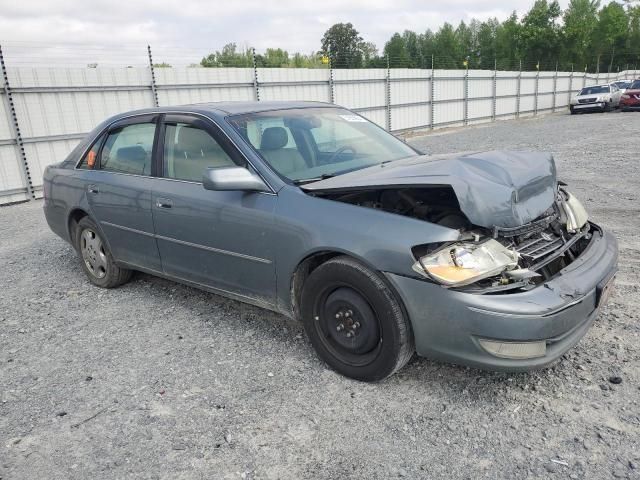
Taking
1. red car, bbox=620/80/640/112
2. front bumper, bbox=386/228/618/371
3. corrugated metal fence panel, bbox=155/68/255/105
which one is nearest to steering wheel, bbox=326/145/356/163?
front bumper, bbox=386/228/618/371

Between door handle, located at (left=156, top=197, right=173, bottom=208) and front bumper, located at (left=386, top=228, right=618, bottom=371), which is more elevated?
door handle, located at (left=156, top=197, right=173, bottom=208)

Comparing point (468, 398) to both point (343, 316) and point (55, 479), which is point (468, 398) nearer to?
point (343, 316)

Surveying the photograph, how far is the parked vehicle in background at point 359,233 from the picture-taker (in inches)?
104

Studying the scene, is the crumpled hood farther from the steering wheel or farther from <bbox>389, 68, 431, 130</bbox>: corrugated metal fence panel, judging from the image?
<bbox>389, 68, 431, 130</bbox>: corrugated metal fence panel

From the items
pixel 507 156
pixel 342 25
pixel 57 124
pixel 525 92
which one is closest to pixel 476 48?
pixel 342 25

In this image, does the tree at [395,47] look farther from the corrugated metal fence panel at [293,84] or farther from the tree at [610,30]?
the corrugated metal fence panel at [293,84]

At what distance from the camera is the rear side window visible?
4207mm

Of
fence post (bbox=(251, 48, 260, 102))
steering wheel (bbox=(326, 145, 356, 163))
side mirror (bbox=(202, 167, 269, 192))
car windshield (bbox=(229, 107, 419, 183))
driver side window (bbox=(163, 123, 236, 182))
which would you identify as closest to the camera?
side mirror (bbox=(202, 167, 269, 192))

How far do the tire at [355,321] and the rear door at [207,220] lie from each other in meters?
0.38

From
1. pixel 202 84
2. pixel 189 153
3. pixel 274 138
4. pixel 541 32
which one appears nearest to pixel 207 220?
pixel 189 153

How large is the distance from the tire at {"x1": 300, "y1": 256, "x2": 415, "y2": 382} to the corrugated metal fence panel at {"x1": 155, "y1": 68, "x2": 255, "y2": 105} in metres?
11.1

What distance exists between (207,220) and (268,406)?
1358 mm

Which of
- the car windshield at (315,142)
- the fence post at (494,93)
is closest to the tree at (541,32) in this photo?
the fence post at (494,93)

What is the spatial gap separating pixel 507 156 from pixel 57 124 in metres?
10.3
